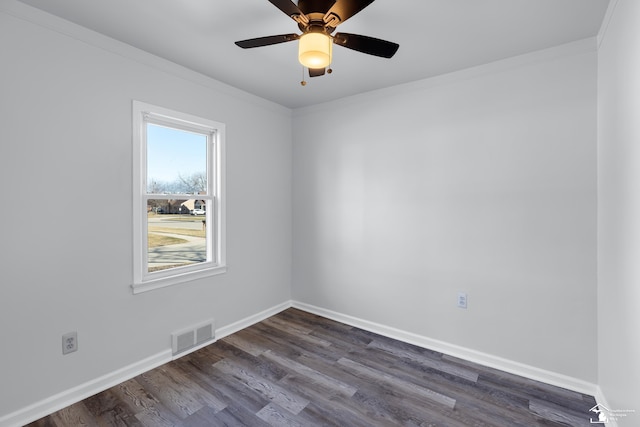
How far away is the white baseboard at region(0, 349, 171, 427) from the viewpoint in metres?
1.88

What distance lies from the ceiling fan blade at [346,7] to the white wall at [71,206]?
1.75 m

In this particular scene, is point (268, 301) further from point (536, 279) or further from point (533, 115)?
point (533, 115)

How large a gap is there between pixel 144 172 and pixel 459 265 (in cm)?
288

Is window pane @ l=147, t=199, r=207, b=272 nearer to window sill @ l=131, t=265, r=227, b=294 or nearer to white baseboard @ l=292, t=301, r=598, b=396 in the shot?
window sill @ l=131, t=265, r=227, b=294

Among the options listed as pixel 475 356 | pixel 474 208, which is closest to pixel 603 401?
pixel 475 356

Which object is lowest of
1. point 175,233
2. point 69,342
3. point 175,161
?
point 69,342

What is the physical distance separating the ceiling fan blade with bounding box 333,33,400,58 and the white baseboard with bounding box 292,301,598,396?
8.29 ft

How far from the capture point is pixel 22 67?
1898 mm

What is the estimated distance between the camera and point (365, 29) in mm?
2113

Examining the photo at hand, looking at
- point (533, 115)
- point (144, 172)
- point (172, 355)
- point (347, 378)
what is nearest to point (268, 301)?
point (172, 355)

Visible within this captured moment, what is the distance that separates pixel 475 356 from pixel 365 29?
280 centimetres

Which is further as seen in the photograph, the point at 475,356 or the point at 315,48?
the point at 475,356

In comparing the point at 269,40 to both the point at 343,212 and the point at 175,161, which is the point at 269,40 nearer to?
the point at 175,161

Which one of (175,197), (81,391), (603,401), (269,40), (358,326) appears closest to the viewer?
(269,40)
